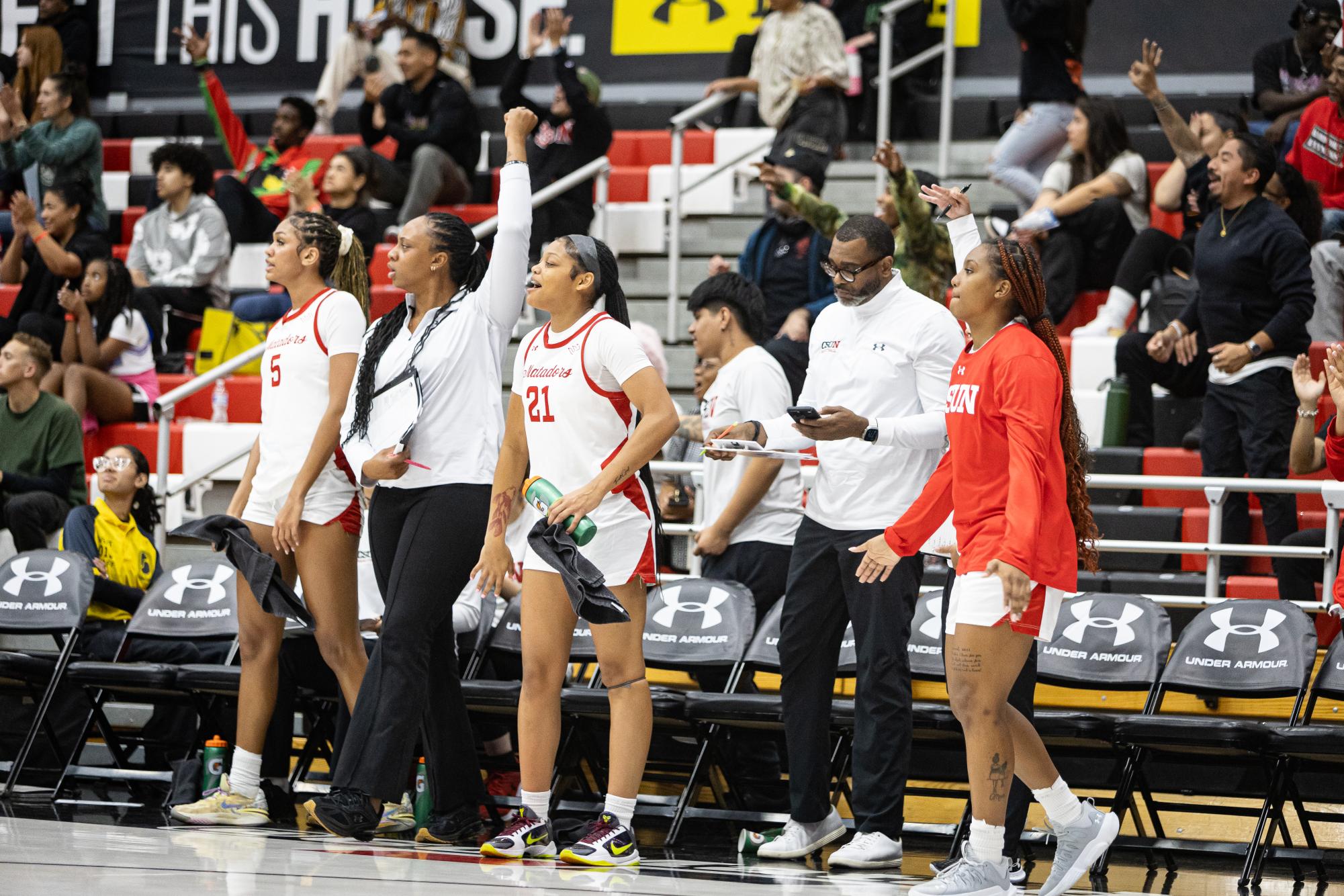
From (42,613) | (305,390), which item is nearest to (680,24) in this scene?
(42,613)

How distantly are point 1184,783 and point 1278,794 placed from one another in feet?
3.57

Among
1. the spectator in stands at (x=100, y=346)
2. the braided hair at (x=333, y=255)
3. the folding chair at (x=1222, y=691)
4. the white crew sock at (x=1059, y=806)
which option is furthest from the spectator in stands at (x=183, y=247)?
the white crew sock at (x=1059, y=806)

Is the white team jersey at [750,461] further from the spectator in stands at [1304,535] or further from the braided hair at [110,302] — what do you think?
the braided hair at [110,302]

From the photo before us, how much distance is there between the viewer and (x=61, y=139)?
35.1ft

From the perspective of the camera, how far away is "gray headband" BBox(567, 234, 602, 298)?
16.8 feet

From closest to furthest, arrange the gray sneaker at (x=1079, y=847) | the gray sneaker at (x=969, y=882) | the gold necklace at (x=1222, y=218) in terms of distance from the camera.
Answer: the gray sneaker at (x=969, y=882), the gray sneaker at (x=1079, y=847), the gold necklace at (x=1222, y=218)

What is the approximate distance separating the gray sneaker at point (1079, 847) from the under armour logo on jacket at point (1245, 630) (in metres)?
1.45

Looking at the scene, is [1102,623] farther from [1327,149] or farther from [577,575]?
[1327,149]

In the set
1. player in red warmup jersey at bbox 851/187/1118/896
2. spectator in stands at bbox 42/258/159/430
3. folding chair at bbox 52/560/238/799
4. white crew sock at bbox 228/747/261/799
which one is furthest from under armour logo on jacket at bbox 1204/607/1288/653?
spectator in stands at bbox 42/258/159/430

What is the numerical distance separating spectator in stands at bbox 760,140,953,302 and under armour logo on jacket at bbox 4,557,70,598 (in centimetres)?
328

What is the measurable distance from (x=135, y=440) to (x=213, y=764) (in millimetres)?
3770

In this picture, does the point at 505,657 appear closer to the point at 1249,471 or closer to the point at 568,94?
the point at 1249,471

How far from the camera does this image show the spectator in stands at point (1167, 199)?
8.11m

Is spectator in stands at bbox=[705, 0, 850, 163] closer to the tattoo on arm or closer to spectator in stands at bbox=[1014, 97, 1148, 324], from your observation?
spectator in stands at bbox=[1014, 97, 1148, 324]
